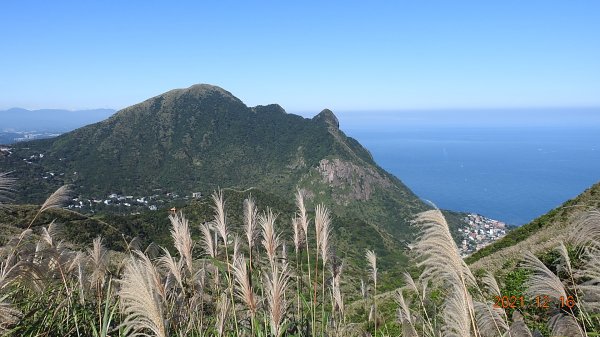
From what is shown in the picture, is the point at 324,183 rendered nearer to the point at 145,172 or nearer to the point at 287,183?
the point at 287,183

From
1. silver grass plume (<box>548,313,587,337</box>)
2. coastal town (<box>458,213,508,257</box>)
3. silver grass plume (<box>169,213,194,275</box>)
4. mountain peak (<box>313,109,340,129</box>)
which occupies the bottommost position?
coastal town (<box>458,213,508,257</box>)

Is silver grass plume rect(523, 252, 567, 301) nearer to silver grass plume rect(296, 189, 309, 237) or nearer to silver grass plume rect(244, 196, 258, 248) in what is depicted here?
silver grass plume rect(296, 189, 309, 237)

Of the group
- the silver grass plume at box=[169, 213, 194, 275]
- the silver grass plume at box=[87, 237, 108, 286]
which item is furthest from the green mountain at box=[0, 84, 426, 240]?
the silver grass plume at box=[169, 213, 194, 275]

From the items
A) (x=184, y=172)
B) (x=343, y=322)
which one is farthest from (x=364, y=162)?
(x=343, y=322)

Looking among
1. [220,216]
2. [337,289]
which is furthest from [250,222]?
[337,289]

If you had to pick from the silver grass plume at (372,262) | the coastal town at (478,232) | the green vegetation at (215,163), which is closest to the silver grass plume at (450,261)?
the silver grass plume at (372,262)

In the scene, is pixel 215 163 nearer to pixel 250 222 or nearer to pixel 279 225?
pixel 279 225
